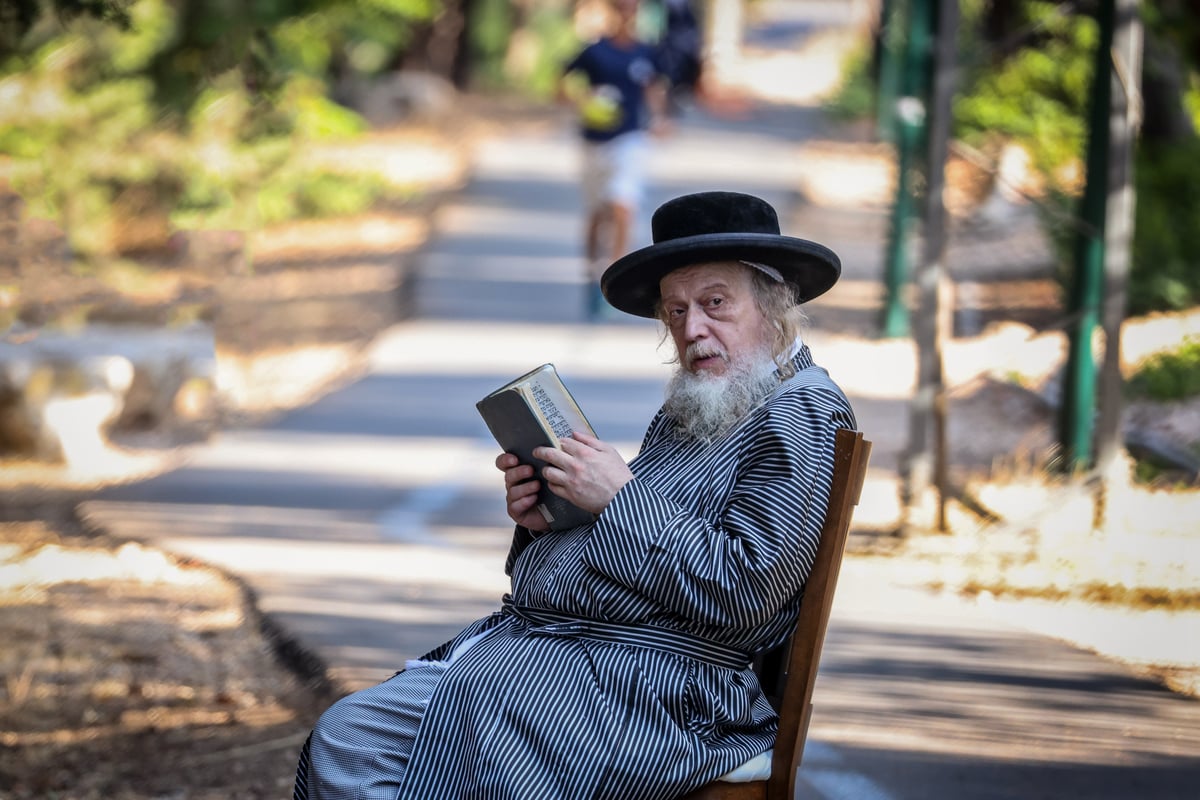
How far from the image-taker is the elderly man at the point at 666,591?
260 centimetres

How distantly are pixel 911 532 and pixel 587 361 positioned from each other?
363cm

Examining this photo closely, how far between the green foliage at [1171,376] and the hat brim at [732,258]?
523cm

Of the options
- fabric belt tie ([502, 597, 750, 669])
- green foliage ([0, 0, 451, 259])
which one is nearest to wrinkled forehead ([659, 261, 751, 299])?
fabric belt tie ([502, 597, 750, 669])

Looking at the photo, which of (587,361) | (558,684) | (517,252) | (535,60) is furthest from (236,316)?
(535,60)

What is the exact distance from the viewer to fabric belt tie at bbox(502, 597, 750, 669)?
269 centimetres

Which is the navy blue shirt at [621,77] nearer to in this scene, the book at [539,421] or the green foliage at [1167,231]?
the green foliage at [1167,231]

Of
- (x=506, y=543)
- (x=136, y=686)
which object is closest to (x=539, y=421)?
(x=136, y=686)

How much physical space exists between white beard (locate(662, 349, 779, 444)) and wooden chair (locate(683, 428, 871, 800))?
257 millimetres

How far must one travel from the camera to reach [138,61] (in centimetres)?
1343

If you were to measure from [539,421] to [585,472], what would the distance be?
14 cm

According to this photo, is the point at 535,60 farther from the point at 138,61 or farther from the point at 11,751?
the point at 11,751

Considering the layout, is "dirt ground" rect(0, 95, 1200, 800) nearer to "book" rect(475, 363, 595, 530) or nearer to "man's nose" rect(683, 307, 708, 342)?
"book" rect(475, 363, 595, 530)

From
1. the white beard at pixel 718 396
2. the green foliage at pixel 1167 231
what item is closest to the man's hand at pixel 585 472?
the white beard at pixel 718 396

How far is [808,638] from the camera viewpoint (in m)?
2.65
